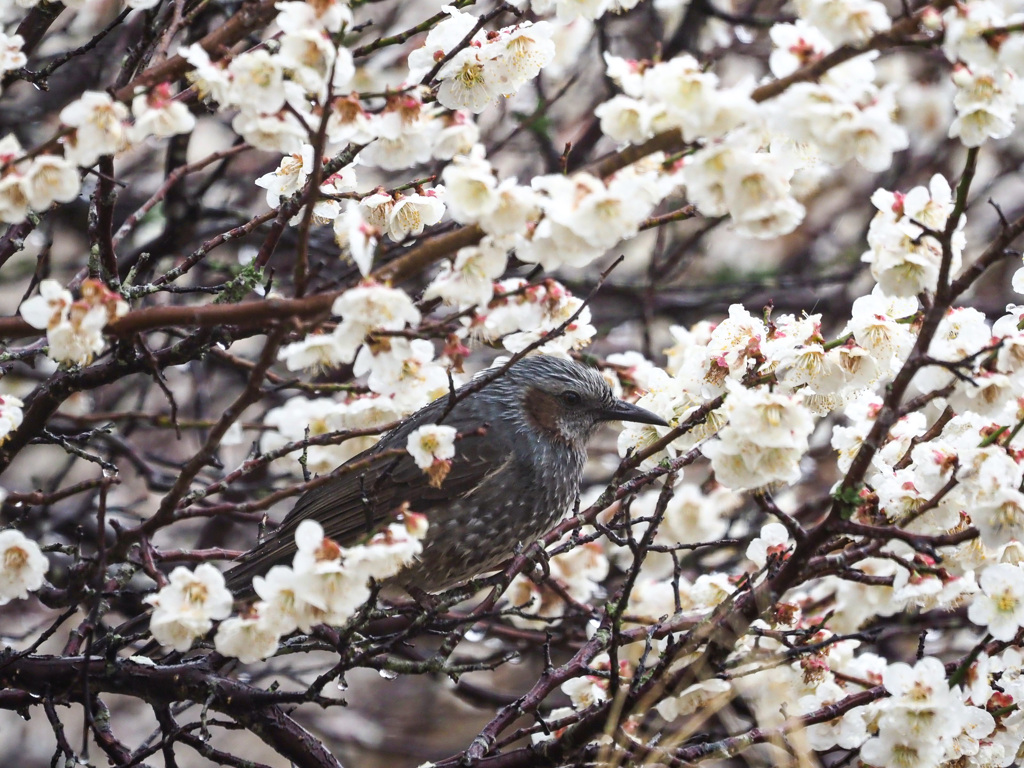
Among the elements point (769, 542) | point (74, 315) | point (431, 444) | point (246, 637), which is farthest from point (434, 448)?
point (769, 542)

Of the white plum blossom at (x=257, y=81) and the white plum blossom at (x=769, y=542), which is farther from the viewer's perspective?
the white plum blossom at (x=769, y=542)

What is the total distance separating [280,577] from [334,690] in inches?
253

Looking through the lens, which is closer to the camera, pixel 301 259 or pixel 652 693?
pixel 301 259

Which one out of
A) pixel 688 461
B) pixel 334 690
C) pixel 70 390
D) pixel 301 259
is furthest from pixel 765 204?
pixel 334 690

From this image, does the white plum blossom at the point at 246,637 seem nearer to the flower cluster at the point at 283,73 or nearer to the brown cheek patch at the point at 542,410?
the flower cluster at the point at 283,73

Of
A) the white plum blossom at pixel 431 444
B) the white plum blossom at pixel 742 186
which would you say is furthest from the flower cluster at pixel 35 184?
the white plum blossom at pixel 742 186

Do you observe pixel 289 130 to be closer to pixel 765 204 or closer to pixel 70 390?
pixel 765 204

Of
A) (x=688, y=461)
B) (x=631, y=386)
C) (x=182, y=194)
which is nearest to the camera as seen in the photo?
(x=688, y=461)

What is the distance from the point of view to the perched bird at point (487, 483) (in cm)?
402

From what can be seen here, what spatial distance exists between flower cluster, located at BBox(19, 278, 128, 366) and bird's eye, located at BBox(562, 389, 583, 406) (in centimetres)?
249

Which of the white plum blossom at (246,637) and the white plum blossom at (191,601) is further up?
the white plum blossom at (191,601)

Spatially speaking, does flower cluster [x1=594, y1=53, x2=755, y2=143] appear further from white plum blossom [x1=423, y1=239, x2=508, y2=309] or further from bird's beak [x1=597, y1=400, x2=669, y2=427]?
bird's beak [x1=597, y1=400, x2=669, y2=427]

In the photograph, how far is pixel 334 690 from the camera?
8.35m

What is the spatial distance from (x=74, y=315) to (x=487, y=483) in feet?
7.21
